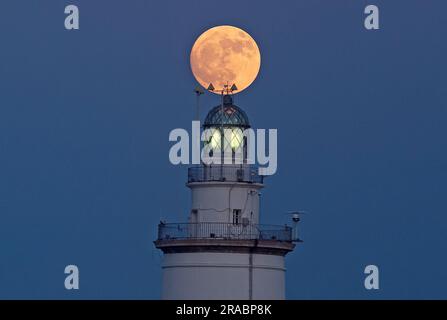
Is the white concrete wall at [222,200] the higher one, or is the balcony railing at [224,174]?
the balcony railing at [224,174]

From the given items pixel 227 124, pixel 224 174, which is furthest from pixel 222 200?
pixel 227 124

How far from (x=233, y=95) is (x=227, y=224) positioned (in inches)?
188

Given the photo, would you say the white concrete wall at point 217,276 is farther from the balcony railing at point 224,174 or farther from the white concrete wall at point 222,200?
the balcony railing at point 224,174

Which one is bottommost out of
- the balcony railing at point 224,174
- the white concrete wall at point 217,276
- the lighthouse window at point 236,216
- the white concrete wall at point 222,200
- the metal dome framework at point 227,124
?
the white concrete wall at point 217,276

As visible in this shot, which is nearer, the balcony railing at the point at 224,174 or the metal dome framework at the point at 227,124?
the metal dome framework at the point at 227,124

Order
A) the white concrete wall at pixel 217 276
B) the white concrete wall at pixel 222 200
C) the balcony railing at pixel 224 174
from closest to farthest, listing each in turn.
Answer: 1. the white concrete wall at pixel 217 276
2. the white concrete wall at pixel 222 200
3. the balcony railing at pixel 224 174

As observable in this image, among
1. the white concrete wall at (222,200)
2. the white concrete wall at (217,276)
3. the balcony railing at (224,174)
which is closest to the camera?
the white concrete wall at (217,276)

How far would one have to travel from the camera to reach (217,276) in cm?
14488

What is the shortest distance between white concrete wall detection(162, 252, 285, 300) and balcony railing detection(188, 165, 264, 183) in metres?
2.76

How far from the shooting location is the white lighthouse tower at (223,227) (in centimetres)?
14500
